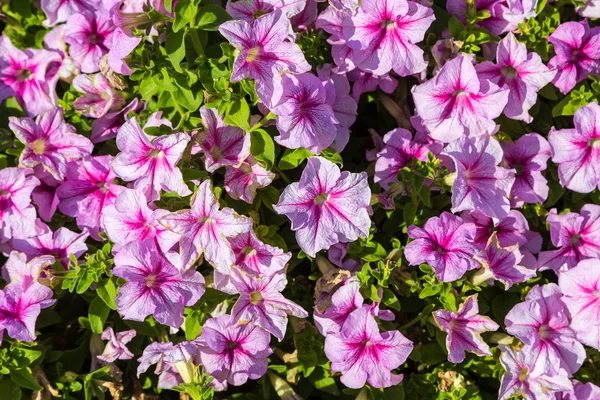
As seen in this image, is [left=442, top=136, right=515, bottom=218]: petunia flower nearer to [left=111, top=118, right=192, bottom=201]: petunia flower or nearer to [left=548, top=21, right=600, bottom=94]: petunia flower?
[left=548, top=21, right=600, bottom=94]: petunia flower

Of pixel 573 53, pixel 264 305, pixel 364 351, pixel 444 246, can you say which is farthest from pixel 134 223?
pixel 573 53

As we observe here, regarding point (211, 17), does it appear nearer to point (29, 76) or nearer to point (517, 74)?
point (29, 76)

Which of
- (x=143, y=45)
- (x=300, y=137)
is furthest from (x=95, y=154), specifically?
(x=300, y=137)

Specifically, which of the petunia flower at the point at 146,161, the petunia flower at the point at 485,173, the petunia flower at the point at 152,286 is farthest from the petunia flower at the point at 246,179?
the petunia flower at the point at 485,173

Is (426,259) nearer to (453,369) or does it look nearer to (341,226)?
(341,226)

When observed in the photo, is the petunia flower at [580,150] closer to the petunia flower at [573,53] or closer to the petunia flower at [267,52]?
the petunia flower at [573,53]
